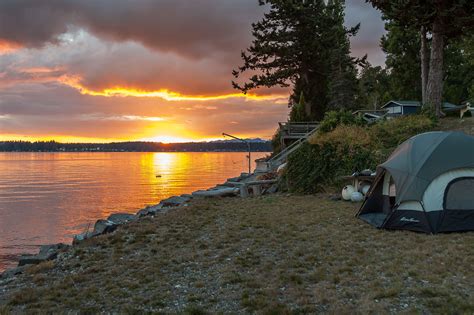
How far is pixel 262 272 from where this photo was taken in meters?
7.16

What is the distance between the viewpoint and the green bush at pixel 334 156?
17031mm

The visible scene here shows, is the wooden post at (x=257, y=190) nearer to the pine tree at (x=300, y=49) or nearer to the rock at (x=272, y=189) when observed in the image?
the rock at (x=272, y=189)

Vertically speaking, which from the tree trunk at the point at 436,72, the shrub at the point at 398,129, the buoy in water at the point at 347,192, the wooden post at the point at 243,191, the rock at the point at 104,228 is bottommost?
the rock at the point at 104,228

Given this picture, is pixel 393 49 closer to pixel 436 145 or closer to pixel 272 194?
pixel 272 194

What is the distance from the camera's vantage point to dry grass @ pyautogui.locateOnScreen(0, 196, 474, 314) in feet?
18.9

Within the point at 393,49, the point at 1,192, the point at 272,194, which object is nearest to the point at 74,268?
the point at 272,194

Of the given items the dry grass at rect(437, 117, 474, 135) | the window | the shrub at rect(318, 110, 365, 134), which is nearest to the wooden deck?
the shrub at rect(318, 110, 365, 134)

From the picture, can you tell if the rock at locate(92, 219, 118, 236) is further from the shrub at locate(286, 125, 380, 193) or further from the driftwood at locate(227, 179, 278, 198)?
the shrub at locate(286, 125, 380, 193)

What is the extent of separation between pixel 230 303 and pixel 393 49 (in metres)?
49.8

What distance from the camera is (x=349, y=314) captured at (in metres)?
5.27

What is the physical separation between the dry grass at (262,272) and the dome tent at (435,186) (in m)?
0.46

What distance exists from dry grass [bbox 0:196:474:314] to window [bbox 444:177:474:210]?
2.69ft

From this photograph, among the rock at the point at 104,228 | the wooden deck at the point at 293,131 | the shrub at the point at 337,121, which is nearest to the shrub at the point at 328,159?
the shrub at the point at 337,121

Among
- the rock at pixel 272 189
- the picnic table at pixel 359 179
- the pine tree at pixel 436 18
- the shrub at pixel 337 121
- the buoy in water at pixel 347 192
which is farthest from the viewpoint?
the shrub at pixel 337 121
